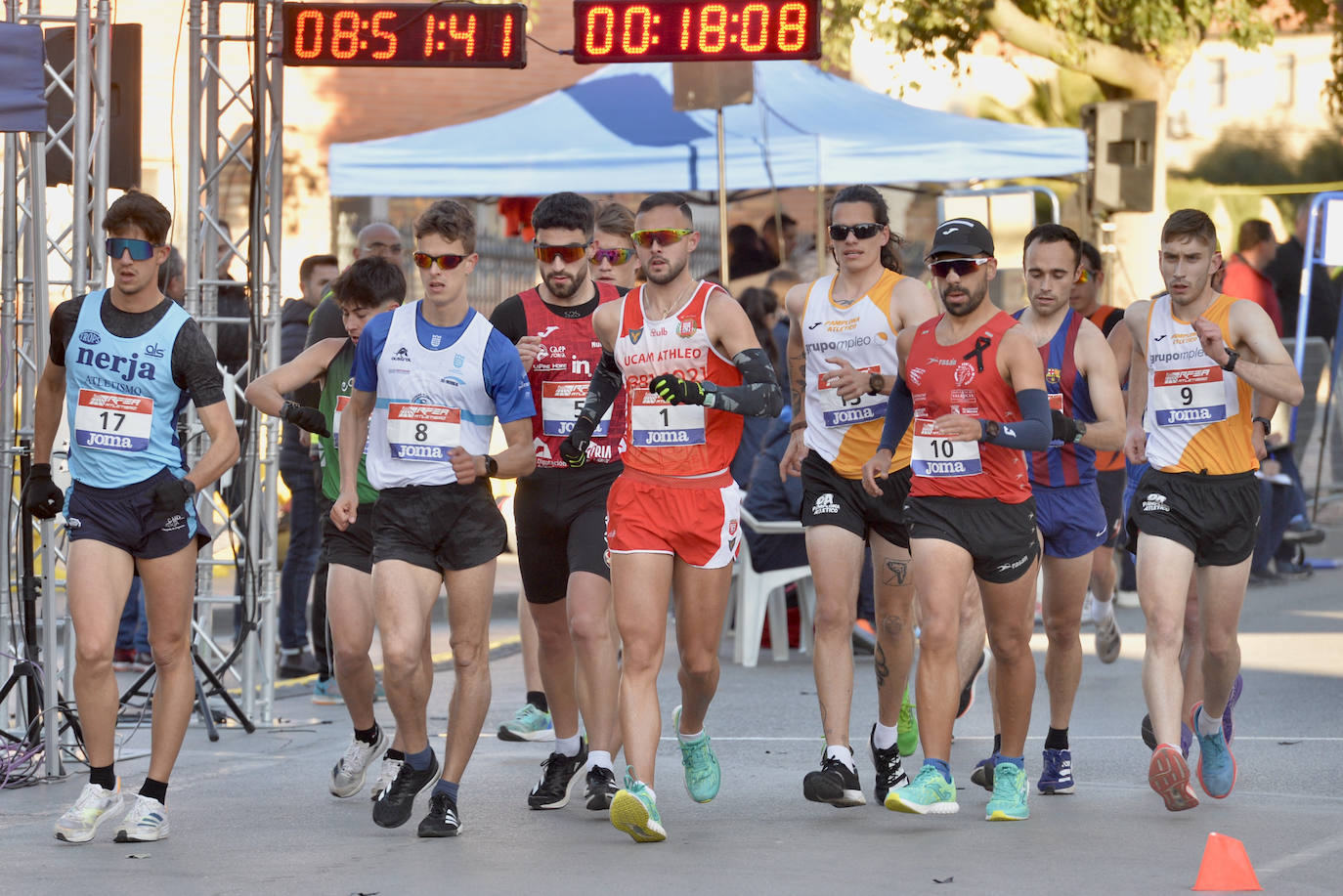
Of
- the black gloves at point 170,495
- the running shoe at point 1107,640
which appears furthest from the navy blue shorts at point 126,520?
the running shoe at point 1107,640

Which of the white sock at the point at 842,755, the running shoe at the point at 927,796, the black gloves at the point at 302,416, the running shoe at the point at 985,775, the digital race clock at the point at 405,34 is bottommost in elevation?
the running shoe at the point at 985,775

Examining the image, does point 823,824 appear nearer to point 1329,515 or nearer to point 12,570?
point 12,570

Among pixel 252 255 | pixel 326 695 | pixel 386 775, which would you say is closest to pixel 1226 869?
pixel 386 775

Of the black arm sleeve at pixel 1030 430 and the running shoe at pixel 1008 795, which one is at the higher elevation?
the black arm sleeve at pixel 1030 430

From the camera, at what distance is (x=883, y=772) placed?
296 inches

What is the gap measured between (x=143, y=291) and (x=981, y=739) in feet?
13.8

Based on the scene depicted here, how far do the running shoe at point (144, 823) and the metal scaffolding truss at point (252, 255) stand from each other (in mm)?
2514

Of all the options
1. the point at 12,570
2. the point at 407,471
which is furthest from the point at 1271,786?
the point at 12,570

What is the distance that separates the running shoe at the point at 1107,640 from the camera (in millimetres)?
11016

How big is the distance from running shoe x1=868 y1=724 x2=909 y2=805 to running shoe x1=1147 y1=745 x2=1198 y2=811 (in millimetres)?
940

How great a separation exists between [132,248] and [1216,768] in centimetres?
427

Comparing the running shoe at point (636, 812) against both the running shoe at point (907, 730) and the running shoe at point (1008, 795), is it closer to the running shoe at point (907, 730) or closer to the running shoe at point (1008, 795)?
the running shoe at point (1008, 795)

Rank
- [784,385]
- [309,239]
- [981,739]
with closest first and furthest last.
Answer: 1. [981,739]
2. [784,385]
3. [309,239]

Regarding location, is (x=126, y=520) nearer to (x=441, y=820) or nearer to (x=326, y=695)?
(x=441, y=820)
